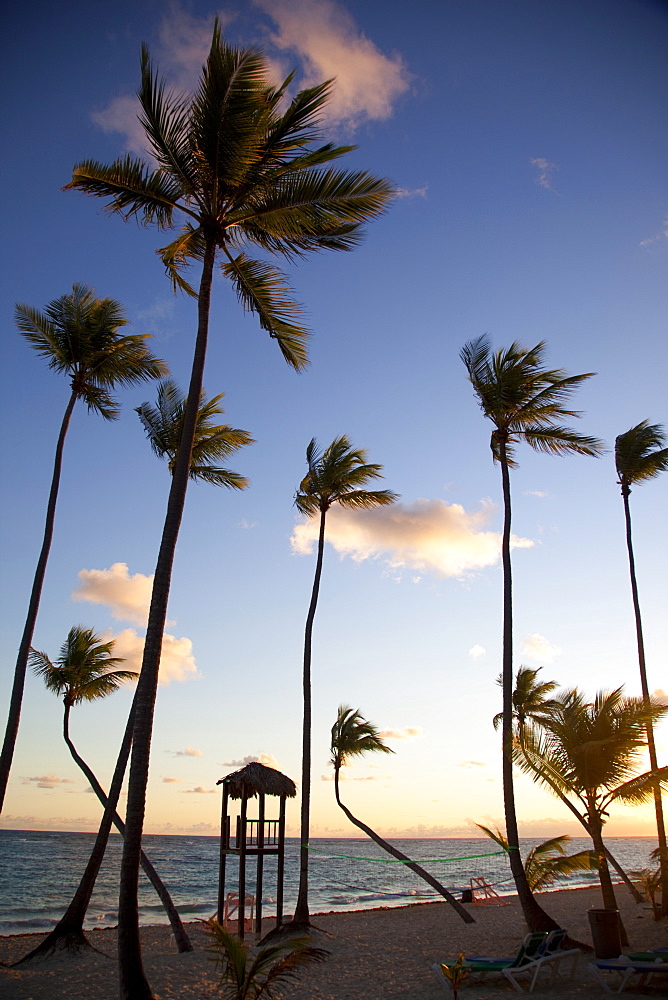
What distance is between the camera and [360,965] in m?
11.4

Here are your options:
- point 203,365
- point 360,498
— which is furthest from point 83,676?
point 203,365

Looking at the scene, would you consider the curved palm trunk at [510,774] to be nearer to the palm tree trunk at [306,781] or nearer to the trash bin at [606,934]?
the trash bin at [606,934]

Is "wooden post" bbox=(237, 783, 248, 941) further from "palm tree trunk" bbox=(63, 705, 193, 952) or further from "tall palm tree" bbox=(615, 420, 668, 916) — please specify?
"tall palm tree" bbox=(615, 420, 668, 916)

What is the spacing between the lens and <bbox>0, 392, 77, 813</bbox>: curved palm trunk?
431 inches

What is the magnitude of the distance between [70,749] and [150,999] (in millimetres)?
9260

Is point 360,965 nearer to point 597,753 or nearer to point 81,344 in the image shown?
point 597,753

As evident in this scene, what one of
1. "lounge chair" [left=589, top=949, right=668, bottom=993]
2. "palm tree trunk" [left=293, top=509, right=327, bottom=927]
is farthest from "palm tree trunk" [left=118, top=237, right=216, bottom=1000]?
"palm tree trunk" [left=293, top=509, right=327, bottom=927]

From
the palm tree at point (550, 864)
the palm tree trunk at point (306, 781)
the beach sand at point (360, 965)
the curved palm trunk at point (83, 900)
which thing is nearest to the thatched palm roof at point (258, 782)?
the palm tree trunk at point (306, 781)

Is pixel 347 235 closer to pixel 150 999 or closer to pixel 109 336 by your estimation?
pixel 109 336

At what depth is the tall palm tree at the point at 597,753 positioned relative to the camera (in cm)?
1136

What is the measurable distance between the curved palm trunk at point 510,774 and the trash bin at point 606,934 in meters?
1.19

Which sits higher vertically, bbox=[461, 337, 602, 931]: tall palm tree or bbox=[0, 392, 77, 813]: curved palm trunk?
bbox=[461, 337, 602, 931]: tall palm tree

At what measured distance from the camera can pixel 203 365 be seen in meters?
9.51

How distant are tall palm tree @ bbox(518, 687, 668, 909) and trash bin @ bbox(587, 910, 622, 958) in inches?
38.4
